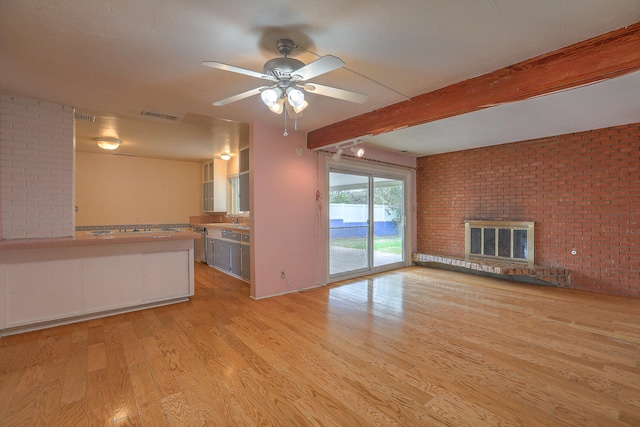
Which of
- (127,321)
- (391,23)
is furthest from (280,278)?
(391,23)

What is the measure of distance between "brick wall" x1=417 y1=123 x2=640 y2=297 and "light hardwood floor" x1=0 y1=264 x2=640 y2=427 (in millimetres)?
915

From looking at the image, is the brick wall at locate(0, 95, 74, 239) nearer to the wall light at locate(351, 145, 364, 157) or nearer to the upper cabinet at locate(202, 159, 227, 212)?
the upper cabinet at locate(202, 159, 227, 212)

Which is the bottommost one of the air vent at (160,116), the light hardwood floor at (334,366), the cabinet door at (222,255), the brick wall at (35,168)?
the light hardwood floor at (334,366)

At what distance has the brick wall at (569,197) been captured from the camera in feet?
13.6

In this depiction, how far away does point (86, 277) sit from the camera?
3275 millimetres

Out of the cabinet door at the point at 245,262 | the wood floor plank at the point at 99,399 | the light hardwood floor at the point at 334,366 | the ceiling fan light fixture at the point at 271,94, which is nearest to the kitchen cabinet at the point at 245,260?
the cabinet door at the point at 245,262

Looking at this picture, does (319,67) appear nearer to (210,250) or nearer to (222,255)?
(222,255)

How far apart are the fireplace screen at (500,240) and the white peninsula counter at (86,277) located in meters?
5.01

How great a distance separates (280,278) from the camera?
427 centimetres

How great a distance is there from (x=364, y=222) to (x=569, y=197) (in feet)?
10.7

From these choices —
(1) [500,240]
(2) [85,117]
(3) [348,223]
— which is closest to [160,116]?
(2) [85,117]

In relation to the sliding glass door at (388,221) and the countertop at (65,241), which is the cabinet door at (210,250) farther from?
the sliding glass door at (388,221)

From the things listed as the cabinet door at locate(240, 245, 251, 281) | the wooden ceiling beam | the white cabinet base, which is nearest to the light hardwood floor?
the white cabinet base

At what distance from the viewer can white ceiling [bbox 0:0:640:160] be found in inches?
69.3
